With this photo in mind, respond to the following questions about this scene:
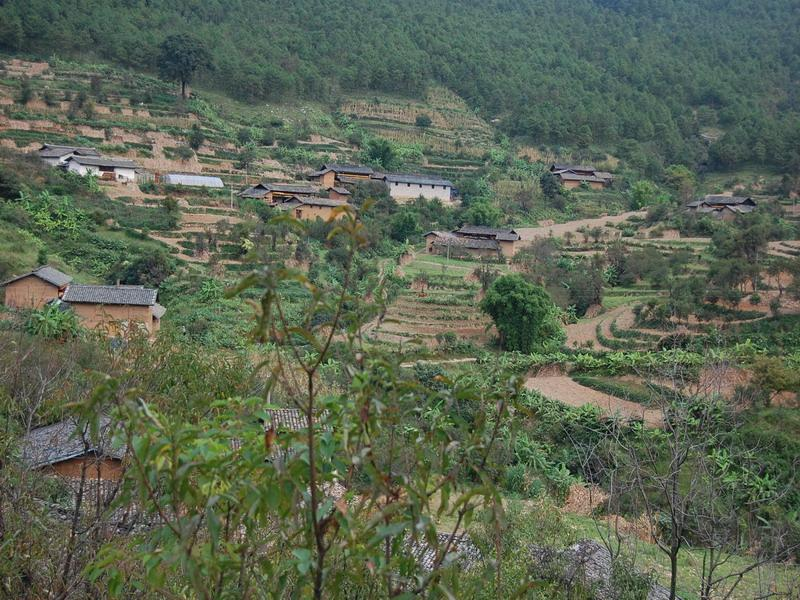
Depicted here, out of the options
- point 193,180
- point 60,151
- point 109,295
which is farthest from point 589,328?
point 60,151

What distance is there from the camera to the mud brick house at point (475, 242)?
33.1 m

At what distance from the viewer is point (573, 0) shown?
8975 centimetres

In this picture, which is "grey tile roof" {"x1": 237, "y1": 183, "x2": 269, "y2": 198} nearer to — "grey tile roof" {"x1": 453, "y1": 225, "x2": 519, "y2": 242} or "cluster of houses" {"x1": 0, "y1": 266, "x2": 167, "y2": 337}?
"grey tile roof" {"x1": 453, "y1": 225, "x2": 519, "y2": 242}

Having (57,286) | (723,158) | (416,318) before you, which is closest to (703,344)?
(416,318)

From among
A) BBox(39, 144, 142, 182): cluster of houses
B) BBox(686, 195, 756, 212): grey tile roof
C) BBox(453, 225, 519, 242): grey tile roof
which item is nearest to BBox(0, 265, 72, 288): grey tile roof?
BBox(39, 144, 142, 182): cluster of houses

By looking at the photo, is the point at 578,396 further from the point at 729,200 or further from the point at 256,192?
the point at 729,200

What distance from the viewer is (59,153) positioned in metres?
32.0

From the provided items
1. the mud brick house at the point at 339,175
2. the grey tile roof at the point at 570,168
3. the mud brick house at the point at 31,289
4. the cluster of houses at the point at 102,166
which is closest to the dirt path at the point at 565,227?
the grey tile roof at the point at 570,168

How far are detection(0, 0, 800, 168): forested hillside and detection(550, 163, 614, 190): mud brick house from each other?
7412 millimetres

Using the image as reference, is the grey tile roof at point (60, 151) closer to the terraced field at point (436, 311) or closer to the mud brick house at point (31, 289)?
the mud brick house at point (31, 289)

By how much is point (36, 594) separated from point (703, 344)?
22.4 metres

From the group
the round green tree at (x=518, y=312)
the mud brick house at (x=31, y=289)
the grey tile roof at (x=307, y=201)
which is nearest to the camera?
the mud brick house at (x=31, y=289)

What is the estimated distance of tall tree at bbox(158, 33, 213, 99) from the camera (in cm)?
4491

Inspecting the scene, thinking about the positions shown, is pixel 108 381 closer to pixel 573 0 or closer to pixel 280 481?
pixel 280 481
